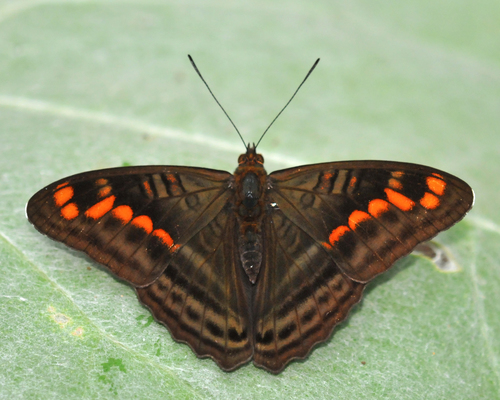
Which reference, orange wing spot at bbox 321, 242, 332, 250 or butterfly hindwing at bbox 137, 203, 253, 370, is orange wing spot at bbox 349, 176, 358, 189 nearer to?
orange wing spot at bbox 321, 242, 332, 250

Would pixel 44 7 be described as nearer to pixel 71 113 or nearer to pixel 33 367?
pixel 71 113

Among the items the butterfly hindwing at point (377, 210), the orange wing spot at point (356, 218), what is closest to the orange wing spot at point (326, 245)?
the butterfly hindwing at point (377, 210)

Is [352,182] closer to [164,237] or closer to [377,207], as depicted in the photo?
[377,207]

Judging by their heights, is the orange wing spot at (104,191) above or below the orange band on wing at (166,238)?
above

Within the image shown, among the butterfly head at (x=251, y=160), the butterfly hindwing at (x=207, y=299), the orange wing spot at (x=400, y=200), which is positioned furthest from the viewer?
the butterfly head at (x=251, y=160)

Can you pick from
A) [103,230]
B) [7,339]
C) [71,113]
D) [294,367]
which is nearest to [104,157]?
[71,113]

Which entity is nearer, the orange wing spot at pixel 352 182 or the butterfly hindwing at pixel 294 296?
the butterfly hindwing at pixel 294 296

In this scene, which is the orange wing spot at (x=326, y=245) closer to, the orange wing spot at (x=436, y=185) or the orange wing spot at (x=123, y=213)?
the orange wing spot at (x=436, y=185)

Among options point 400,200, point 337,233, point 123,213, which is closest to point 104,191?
point 123,213
